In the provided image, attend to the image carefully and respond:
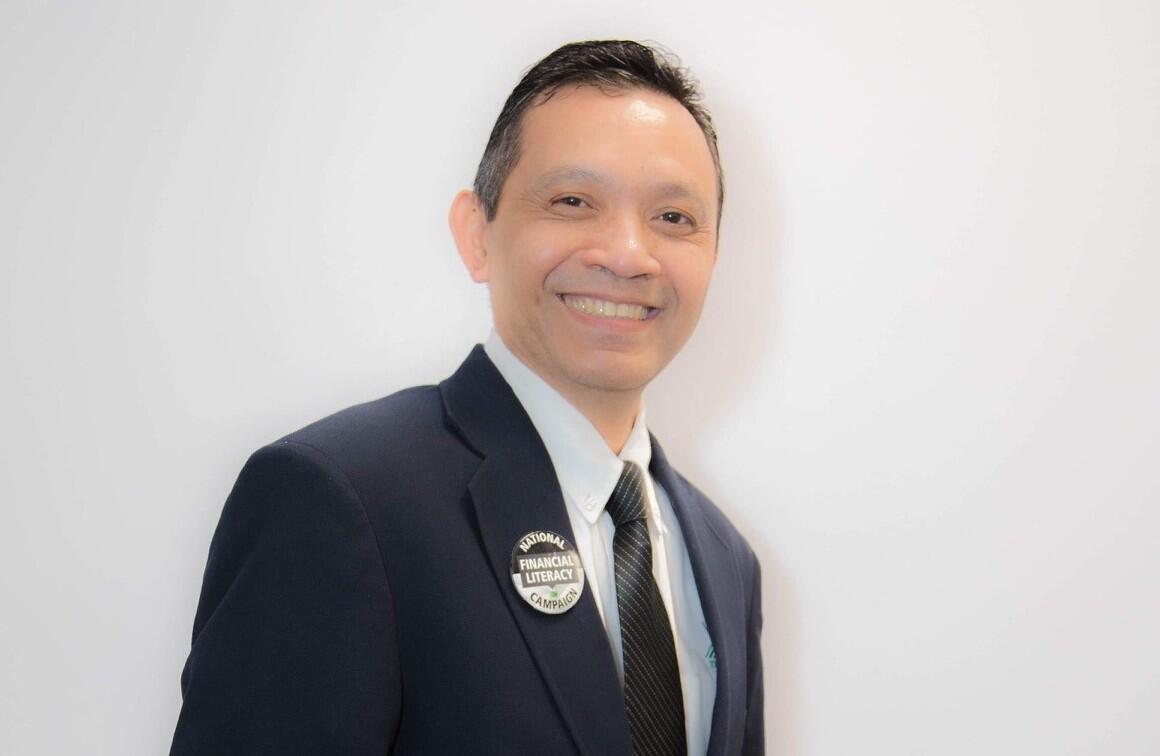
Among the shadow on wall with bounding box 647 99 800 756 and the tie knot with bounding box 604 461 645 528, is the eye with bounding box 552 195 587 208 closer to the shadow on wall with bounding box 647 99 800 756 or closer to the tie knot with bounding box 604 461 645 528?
the tie knot with bounding box 604 461 645 528

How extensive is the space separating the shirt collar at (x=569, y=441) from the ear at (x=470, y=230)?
162 mm

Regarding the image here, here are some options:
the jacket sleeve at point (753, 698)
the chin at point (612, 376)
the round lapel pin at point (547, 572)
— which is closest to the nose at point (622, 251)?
the chin at point (612, 376)

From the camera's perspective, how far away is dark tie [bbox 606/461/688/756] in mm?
1658

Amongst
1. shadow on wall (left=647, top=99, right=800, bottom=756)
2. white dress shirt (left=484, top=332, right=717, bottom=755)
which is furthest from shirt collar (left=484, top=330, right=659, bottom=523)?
shadow on wall (left=647, top=99, right=800, bottom=756)

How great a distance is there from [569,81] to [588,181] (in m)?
0.19

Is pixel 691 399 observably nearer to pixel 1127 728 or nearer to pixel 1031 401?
pixel 1031 401

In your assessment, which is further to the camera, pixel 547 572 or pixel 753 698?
pixel 753 698

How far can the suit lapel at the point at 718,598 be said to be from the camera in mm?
1775

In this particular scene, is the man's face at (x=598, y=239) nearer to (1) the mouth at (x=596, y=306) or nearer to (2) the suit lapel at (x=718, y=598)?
(1) the mouth at (x=596, y=306)

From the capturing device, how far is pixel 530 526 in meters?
1.62

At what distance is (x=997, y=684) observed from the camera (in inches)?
108

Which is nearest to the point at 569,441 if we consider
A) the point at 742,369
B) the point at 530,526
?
the point at 530,526

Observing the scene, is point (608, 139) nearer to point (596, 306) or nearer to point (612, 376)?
point (596, 306)

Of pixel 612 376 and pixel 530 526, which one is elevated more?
pixel 612 376
